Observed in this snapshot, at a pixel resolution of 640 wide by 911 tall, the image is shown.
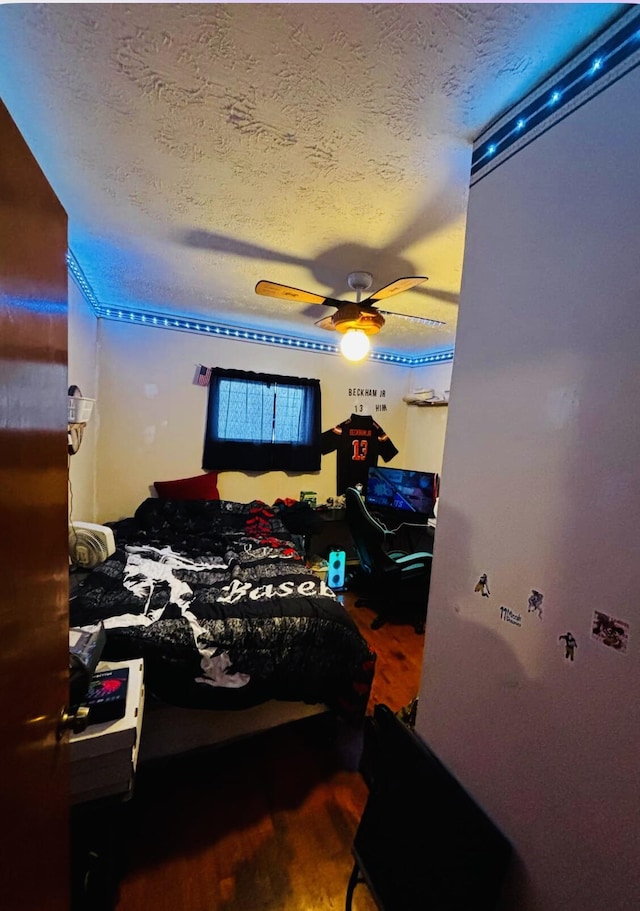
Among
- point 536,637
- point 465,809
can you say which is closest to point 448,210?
point 536,637

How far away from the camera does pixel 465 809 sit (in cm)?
92

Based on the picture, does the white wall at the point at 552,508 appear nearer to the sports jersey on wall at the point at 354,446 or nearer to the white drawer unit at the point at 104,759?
the white drawer unit at the point at 104,759

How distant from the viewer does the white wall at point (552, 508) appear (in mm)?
654

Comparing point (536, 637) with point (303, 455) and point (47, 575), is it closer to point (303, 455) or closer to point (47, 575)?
point (47, 575)

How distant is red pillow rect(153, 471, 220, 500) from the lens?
10.5 feet

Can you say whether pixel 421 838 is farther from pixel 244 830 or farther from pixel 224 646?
pixel 224 646

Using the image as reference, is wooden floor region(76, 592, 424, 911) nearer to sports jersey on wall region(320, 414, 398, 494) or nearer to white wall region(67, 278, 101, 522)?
white wall region(67, 278, 101, 522)

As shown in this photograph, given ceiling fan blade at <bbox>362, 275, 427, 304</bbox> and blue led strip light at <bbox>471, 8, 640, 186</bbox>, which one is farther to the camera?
ceiling fan blade at <bbox>362, 275, 427, 304</bbox>

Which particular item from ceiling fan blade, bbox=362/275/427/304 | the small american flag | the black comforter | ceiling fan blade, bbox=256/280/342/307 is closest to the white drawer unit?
the black comforter

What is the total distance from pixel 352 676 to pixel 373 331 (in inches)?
75.5

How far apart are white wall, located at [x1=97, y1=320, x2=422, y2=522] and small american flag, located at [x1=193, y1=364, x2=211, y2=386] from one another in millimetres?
50

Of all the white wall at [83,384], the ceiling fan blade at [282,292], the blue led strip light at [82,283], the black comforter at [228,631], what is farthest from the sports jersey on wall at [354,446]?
the blue led strip light at [82,283]

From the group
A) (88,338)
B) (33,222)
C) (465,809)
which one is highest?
(88,338)

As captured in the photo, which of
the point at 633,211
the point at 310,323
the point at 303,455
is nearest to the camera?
the point at 633,211
